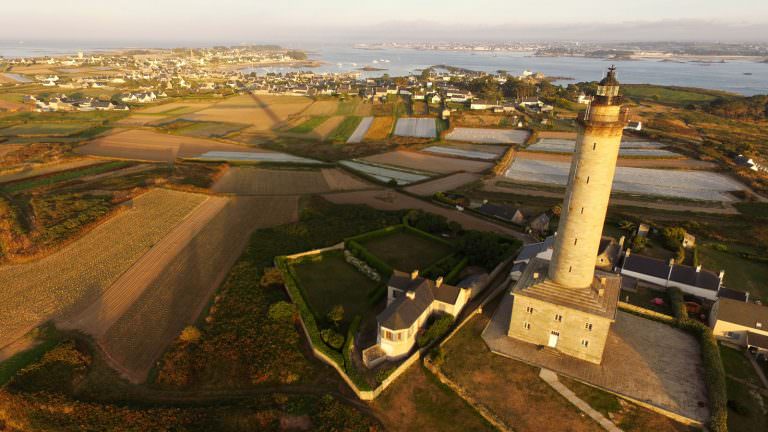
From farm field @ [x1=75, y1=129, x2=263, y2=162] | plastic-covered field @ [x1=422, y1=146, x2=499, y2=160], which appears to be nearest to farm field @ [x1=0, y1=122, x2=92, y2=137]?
farm field @ [x1=75, y1=129, x2=263, y2=162]

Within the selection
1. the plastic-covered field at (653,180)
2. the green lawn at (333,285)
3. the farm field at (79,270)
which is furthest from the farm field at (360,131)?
the green lawn at (333,285)

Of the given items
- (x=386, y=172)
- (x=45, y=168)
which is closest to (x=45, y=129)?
(x=45, y=168)

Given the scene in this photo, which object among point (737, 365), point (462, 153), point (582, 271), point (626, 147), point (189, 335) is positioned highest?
point (582, 271)

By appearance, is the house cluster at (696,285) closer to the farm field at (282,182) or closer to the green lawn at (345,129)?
the farm field at (282,182)

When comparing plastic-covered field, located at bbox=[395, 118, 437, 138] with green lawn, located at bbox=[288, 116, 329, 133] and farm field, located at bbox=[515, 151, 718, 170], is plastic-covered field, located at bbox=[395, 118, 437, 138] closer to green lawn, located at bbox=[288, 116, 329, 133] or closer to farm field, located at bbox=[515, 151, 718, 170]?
green lawn, located at bbox=[288, 116, 329, 133]

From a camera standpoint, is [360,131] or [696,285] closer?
[696,285]

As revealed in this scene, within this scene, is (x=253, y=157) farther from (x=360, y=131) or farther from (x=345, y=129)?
(x=360, y=131)

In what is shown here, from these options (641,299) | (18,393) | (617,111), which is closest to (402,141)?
(641,299)
